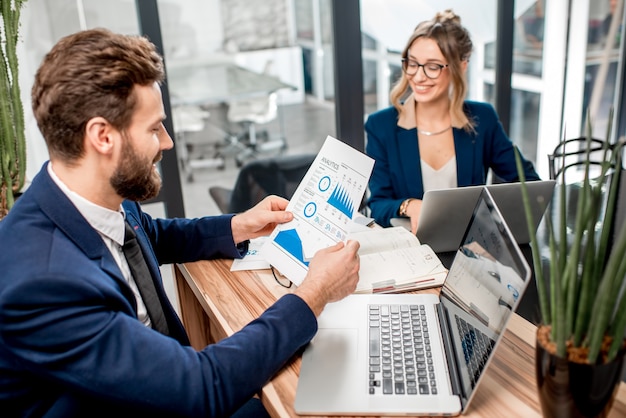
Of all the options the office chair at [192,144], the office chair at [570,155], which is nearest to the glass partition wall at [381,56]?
the office chair at [192,144]

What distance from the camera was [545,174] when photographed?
3.93m

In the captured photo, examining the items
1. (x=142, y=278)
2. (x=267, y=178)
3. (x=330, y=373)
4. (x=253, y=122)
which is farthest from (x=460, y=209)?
(x=253, y=122)

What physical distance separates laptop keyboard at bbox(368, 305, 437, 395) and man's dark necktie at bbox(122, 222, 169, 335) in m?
0.45

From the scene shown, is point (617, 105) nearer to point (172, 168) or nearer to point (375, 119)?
point (375, 119)

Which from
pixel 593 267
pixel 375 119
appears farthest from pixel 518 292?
pixel 375 119

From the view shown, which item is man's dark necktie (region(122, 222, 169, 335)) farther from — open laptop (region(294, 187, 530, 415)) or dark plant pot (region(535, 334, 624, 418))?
dark plant pot (region(535, 334, 624, 418))

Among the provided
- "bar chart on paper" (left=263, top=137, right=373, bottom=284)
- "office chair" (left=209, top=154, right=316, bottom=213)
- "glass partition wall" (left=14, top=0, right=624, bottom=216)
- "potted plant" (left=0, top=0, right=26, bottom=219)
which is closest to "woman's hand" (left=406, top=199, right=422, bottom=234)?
"bar chart on paper" (left=263, top=137, right=373, bottom=284)

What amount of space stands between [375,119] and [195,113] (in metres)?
2.28

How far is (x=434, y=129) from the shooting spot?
2.21 m

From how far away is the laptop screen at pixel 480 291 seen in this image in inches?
34.9

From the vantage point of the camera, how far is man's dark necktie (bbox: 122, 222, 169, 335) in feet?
3.92

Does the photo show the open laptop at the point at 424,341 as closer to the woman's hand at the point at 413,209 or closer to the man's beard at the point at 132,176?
the man's beard at the point at 132,176

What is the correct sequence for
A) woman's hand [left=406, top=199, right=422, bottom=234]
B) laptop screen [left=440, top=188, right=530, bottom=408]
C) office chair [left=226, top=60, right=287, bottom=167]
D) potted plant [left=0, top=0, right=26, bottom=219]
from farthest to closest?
1. office chair [left=226, top=60, right=287, bottom=167]
2. potted plant [left=0, top=0, right=26, bottom=219]
3. woman's hand [left=406, top=199, right=422, bottom=234]
4. laptop screen [left=440, top=188, right=530, bottom=408]

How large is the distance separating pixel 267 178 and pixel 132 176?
136 centimetres
